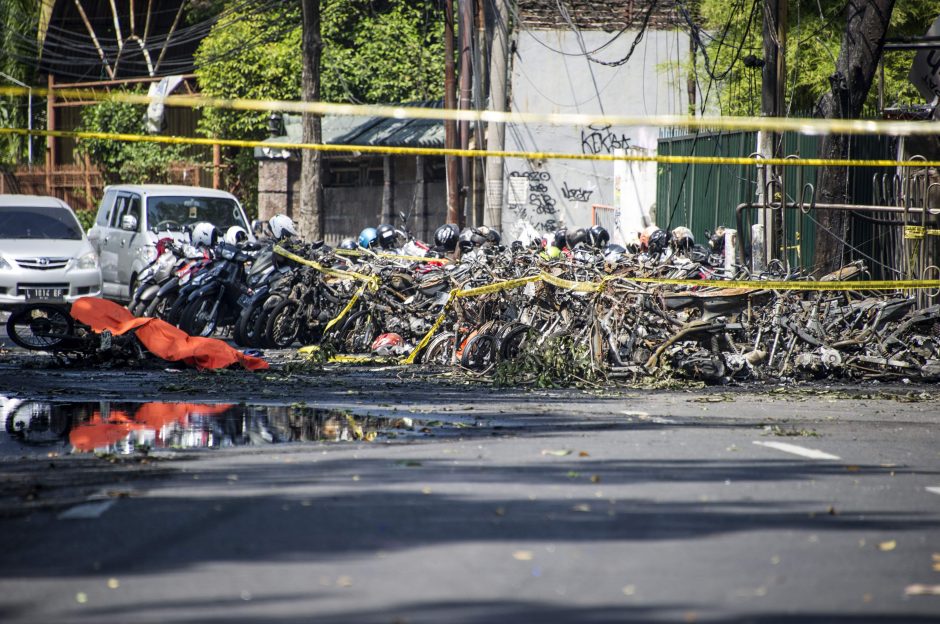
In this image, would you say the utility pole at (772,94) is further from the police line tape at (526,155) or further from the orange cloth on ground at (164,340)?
the orange cloth on ground at (164,340)

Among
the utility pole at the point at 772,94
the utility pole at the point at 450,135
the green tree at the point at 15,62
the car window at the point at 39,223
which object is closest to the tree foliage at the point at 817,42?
the utility pole at the point at 450,135

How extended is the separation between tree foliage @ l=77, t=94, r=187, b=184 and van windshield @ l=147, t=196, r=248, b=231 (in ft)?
68.0

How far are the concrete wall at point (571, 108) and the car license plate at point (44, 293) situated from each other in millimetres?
12777

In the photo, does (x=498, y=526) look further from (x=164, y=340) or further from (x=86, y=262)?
(x=86, y=262)

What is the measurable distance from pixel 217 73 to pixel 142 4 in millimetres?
14213

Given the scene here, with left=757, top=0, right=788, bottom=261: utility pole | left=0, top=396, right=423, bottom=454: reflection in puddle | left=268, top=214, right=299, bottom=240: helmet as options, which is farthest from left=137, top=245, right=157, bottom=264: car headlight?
Answer: left=0, top=396, right=423, bottom=454: reflection in puddle

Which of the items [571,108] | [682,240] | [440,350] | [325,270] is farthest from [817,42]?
[440,350]

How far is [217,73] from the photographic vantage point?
39375mm

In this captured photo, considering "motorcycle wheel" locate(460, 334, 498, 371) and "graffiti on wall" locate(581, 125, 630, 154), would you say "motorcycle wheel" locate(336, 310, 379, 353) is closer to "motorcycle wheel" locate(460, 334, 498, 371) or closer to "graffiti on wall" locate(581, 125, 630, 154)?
"motorcycle wheel" locate(460, 334, 498, 371)

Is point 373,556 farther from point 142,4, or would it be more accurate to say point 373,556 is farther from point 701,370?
point 142,4

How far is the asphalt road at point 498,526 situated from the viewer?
190 inches

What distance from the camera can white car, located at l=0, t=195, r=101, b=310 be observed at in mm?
19359

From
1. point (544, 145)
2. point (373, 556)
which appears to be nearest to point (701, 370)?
point (373, 556)

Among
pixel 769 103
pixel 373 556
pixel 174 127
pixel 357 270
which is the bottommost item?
pixel 373 556
